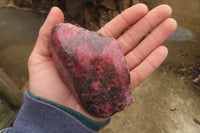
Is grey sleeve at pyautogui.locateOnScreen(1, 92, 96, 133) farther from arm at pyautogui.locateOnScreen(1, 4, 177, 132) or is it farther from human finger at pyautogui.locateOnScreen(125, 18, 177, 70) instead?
human finger at pyautogui.locateOnScreen(125, 18, 177, 70)

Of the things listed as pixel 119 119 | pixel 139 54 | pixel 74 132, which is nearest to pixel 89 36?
pixel 139 54

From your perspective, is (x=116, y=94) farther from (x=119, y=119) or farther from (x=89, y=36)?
(x=119, y=119)

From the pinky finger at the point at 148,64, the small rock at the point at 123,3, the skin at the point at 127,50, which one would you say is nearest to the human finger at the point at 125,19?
the skin at the point at 127,50

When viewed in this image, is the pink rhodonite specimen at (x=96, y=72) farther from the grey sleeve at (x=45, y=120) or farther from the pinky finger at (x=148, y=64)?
the pinky finger at (x=148, y=64)

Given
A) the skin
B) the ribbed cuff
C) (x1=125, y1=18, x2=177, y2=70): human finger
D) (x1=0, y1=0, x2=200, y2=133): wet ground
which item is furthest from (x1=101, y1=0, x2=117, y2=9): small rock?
the ribbed cuff

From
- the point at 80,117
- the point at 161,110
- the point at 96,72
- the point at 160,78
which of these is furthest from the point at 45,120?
the point at 160,78
